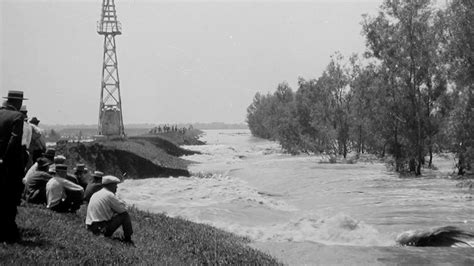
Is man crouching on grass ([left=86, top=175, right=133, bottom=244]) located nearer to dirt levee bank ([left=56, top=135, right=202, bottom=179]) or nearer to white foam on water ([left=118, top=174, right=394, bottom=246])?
white foam on water ([left=118, top=174, right=394, bottom=246])

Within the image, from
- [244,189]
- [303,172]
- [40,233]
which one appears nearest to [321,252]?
[40,233]

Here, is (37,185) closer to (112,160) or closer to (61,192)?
(61,192)

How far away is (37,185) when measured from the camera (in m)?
12.7

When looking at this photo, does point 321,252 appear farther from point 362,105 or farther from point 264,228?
point 362,105

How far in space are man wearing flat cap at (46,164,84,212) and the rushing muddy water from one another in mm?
6100

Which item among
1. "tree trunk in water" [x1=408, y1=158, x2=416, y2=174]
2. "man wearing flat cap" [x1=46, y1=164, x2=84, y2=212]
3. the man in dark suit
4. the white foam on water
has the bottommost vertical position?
the white foam on water

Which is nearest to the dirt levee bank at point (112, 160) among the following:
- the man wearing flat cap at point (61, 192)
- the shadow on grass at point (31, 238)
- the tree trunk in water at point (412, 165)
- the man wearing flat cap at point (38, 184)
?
the man wearing flat cap at point (38, 184)

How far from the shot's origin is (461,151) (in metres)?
32.1

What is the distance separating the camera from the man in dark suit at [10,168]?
8.02m

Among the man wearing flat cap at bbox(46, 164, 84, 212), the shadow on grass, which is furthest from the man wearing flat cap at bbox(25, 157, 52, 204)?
the shadow on grass

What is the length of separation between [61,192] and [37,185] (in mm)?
1198

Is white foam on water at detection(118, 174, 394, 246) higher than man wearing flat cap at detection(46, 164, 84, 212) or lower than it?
lower

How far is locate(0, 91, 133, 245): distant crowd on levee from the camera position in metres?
8.16

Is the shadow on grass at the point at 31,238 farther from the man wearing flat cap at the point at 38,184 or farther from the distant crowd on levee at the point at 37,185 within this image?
the man wearing flat cap at the point at 38,184
